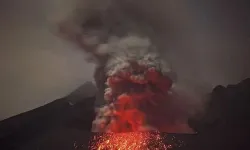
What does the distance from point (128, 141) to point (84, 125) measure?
1.50ft

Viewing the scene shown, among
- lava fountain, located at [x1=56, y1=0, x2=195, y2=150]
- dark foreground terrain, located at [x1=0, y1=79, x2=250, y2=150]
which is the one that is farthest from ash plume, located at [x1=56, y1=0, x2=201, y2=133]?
dark foreground terrain, located at [x1=0, y1=79, x2=250, y2=150]

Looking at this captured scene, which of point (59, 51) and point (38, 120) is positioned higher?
point (59, 51)

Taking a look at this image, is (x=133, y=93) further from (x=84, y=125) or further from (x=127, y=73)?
(x=84, y=125)

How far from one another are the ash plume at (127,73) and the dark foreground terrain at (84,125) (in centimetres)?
14

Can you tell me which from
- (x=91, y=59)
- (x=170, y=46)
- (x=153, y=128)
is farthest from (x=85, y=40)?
(x=153, y=128)

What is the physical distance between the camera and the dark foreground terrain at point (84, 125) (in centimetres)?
392

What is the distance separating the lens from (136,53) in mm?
4020

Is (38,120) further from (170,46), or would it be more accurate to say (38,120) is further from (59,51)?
(170,46)

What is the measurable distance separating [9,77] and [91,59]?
2.82ft

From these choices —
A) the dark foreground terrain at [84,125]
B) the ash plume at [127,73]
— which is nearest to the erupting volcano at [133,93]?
the ash plume at [127,73]

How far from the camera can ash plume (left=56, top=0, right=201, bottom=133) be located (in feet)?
13.0

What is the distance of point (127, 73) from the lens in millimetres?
4035

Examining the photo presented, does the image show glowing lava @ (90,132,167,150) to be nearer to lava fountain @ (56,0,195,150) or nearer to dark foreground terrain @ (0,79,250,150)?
lava fountain @ (56,0,195,150)

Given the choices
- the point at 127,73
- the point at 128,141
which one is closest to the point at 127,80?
the point at 127,73
